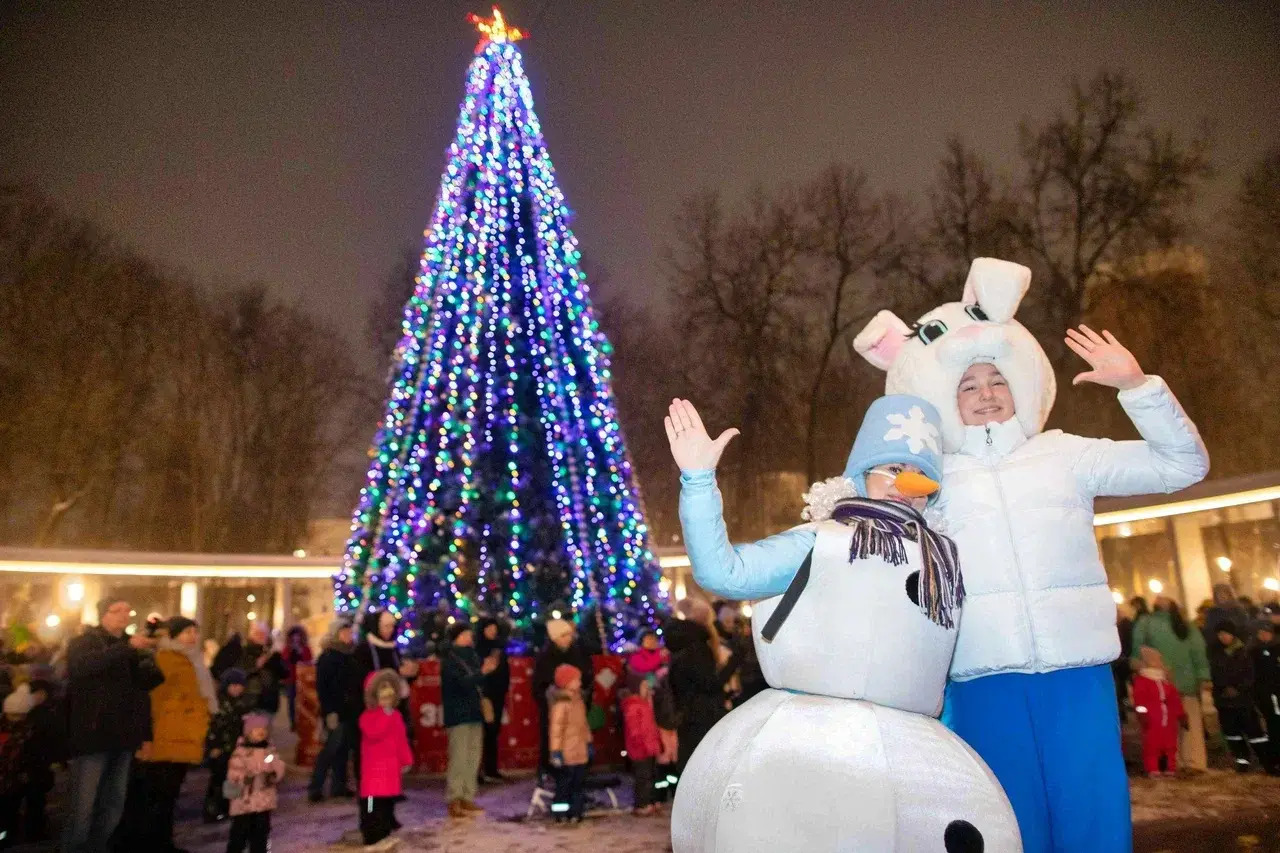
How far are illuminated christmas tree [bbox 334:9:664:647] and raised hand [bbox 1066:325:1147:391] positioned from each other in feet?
31.4

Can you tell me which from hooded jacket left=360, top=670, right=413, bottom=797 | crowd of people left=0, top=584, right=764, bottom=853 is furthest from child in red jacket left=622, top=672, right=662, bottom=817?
hooded jacket left=360, top=670, right=413, bottom=797

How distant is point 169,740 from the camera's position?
271 inches

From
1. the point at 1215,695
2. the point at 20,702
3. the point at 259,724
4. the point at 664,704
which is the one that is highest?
the point at 20,702

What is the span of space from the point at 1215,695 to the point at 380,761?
8.21 meters

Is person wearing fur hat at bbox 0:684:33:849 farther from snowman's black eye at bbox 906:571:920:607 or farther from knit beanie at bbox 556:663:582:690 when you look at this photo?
snowman's black eye at bbox 906:571:920:607

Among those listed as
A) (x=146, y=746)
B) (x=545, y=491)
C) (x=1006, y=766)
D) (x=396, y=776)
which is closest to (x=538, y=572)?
(x=545, y=491)

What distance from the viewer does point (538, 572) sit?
41.1 ft

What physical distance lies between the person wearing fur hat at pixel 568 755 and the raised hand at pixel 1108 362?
5.93m

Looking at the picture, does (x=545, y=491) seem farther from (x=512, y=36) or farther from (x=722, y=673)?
(x=512, y=36)

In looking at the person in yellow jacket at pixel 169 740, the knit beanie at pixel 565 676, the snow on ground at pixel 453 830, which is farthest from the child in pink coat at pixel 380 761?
the knit beanie at pixel 565 676

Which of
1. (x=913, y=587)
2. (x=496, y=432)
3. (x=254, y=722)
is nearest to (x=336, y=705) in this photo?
(x=254, y=722)

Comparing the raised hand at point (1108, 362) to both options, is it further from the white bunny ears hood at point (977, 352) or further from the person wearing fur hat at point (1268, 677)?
the person wearing fur hat at point (1268, 677)

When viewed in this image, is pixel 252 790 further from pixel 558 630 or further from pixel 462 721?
pixel 558 630

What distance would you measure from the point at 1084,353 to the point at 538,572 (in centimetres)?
999
